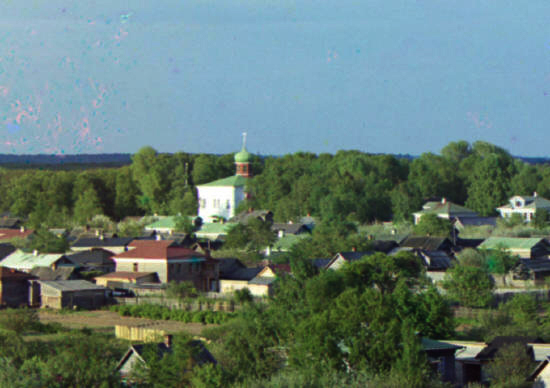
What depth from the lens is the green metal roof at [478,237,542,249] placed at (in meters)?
51.9

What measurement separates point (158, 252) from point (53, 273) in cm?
496

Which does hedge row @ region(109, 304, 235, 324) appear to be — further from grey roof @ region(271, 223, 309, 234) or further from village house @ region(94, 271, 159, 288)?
grey roof @ region(271, 223, 309, 234)

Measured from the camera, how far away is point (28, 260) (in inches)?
2114

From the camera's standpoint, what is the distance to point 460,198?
94.6m

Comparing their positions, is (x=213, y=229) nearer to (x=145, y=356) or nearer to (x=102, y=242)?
(x=102, y=242)

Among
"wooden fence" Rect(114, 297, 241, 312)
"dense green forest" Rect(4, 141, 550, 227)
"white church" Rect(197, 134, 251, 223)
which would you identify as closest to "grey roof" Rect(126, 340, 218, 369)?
"wooden fence" Rect(114, 297, 241, 312)

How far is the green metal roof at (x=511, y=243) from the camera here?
170 ft

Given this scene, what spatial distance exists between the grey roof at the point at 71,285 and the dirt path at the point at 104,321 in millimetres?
1980

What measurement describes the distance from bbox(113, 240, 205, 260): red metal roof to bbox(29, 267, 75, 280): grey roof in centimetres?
254

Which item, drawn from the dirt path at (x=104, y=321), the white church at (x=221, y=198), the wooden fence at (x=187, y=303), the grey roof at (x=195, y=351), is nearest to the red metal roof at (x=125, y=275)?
the wooden fence at (x=187, y=303)

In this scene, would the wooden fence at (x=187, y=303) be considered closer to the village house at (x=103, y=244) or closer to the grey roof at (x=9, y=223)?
the village house at (x=103, y=244)

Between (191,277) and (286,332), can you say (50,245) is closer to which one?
(191,277)

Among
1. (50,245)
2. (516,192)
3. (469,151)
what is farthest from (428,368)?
(469,151)

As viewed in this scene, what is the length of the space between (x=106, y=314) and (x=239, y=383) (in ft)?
77.5
